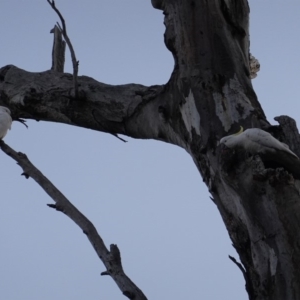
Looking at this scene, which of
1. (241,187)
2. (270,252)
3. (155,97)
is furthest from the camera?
(155,97)

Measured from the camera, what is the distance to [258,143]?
5.83 ft

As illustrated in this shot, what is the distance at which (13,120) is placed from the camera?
9.04 feet

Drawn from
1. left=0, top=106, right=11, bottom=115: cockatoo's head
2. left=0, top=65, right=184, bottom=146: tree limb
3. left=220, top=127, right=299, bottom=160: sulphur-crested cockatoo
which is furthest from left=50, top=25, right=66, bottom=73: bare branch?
left=220, top=127, right=299, bottom=160: sulphur-crested cockatoo

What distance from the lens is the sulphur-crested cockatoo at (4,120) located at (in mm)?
2811

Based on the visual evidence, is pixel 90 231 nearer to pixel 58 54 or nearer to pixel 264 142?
pixel 264 142

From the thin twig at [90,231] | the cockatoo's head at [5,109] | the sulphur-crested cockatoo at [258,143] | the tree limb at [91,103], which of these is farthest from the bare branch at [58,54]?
the sulphur-crested cockatoo at [258,143]

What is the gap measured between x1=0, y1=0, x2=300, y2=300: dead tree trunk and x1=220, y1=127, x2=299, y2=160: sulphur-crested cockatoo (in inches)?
1.2

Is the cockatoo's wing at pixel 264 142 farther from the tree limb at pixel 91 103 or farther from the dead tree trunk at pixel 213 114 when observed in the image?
the tree limb at pixel 91 103

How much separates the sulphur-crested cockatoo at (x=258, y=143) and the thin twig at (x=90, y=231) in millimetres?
468

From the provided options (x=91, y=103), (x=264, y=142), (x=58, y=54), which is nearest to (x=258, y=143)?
(x=264, y=142)

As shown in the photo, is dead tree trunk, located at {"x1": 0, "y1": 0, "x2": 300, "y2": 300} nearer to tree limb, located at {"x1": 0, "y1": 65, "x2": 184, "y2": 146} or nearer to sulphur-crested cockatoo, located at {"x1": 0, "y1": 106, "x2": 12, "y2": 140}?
tree limb, located at {"x1": 0, "y1": 65, "x2": 184, "y2": 146}

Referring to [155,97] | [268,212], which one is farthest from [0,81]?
[268,212]

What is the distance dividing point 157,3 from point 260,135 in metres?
0.87

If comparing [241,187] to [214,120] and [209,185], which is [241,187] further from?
[214,120]
